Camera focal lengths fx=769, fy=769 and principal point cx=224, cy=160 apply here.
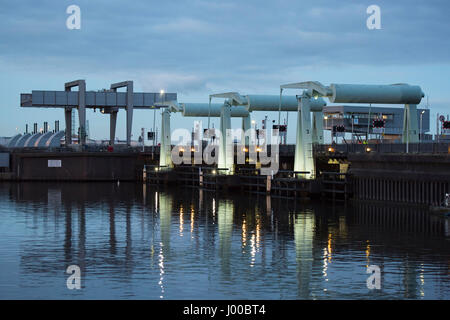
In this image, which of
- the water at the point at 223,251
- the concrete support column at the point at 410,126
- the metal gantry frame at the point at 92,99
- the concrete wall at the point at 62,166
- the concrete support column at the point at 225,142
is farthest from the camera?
the metal gantry frame at the point at 92,99

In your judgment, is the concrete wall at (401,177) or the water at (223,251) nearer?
the water at (223,251)

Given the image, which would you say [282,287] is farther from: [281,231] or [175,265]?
[281,231]

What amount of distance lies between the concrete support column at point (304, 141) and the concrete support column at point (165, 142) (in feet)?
122

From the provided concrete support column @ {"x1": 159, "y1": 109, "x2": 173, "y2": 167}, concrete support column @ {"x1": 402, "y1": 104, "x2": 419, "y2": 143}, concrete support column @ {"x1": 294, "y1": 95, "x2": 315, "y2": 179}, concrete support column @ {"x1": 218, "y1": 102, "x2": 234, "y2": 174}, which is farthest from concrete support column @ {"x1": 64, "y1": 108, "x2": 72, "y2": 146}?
concrete support column @ {"x1": 402, "y1": 104, "x2": 419, "y2": 143}

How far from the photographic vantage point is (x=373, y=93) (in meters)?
62.5

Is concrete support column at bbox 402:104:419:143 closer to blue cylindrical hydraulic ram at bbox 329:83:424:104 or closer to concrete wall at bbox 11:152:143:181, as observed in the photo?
blue cylindrical hydraulic ram at bbox 329:83:424:104

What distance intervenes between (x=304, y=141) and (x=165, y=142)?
3869cm

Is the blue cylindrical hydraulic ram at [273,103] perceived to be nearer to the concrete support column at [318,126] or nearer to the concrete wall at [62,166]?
the concrete support column at [318,126]

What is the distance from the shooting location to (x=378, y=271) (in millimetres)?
29312

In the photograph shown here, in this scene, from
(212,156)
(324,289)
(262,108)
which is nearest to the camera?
(324,289)

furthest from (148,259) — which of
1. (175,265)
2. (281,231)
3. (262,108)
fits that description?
(262,108)

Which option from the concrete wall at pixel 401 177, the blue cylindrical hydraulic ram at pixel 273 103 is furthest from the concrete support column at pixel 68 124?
the concrete wall at pixel 401 177

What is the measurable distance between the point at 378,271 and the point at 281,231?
47.8 feet

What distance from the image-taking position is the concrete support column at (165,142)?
10272 centimetres
